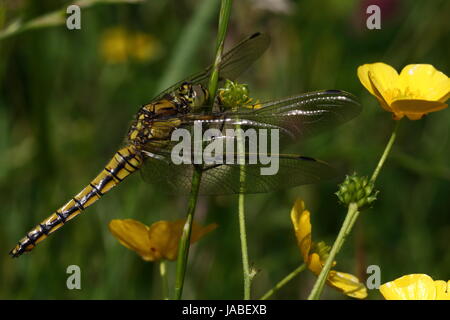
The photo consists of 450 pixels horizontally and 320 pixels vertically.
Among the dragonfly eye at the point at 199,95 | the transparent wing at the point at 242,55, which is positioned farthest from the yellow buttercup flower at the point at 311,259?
the transparent wing at the point at 242,55

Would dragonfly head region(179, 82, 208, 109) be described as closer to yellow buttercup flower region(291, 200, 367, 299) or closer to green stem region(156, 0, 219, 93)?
yellow buttercup flower region(291, 200, 367, 299)

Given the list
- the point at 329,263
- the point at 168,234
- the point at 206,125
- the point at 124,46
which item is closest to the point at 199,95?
the point at 206,125

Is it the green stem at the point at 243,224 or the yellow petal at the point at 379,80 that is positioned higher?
the yellow petal at the point at 379,80

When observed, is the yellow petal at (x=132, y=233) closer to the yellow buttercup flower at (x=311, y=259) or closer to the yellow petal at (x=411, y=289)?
the yellow buttercup flower at (x=311, y=259)

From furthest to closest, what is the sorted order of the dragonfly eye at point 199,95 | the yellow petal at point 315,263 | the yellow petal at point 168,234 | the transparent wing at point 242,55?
the transparent wing at point 242,55 < the dragonfly eye at point 199,95 < the yellow petal at point 168,234 < the yellow petal at point 315,263

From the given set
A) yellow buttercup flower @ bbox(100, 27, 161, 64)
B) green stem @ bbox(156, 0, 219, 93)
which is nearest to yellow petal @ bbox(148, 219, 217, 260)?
green stem @ bbox(156, 0, 219, 93)
